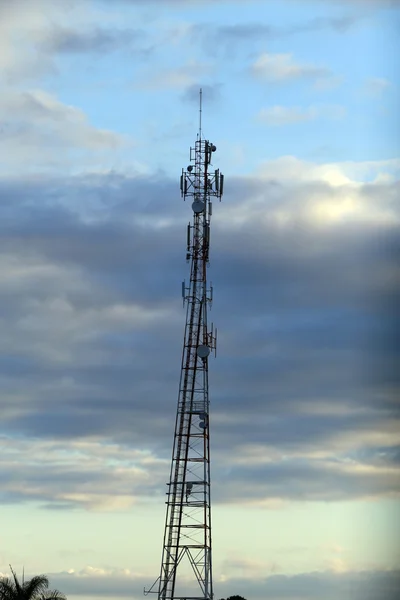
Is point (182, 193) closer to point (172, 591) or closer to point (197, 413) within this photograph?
point (197, 413)

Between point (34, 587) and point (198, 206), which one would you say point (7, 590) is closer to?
point (34, 587)

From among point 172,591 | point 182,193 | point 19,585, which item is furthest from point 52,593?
point 182,193

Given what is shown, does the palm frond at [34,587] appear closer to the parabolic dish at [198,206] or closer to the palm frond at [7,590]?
the palm frond at [7,590]

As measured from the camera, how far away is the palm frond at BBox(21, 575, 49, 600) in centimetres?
12725

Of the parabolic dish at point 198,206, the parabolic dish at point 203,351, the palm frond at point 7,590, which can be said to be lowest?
the palm frond at point 7,590

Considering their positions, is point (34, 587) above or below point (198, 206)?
below

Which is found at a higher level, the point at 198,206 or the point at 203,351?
the point at 198,206

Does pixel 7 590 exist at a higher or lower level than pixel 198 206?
lower

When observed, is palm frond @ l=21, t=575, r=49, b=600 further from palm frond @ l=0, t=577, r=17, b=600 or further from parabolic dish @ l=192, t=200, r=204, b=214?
parabolic dish @ l=192, t=200, r=204, b=214

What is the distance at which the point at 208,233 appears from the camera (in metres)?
146

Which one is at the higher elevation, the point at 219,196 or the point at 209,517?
the point at 219,196

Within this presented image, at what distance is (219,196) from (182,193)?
11.0ft

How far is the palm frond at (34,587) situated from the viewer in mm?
127250

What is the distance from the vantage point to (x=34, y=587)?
128m
